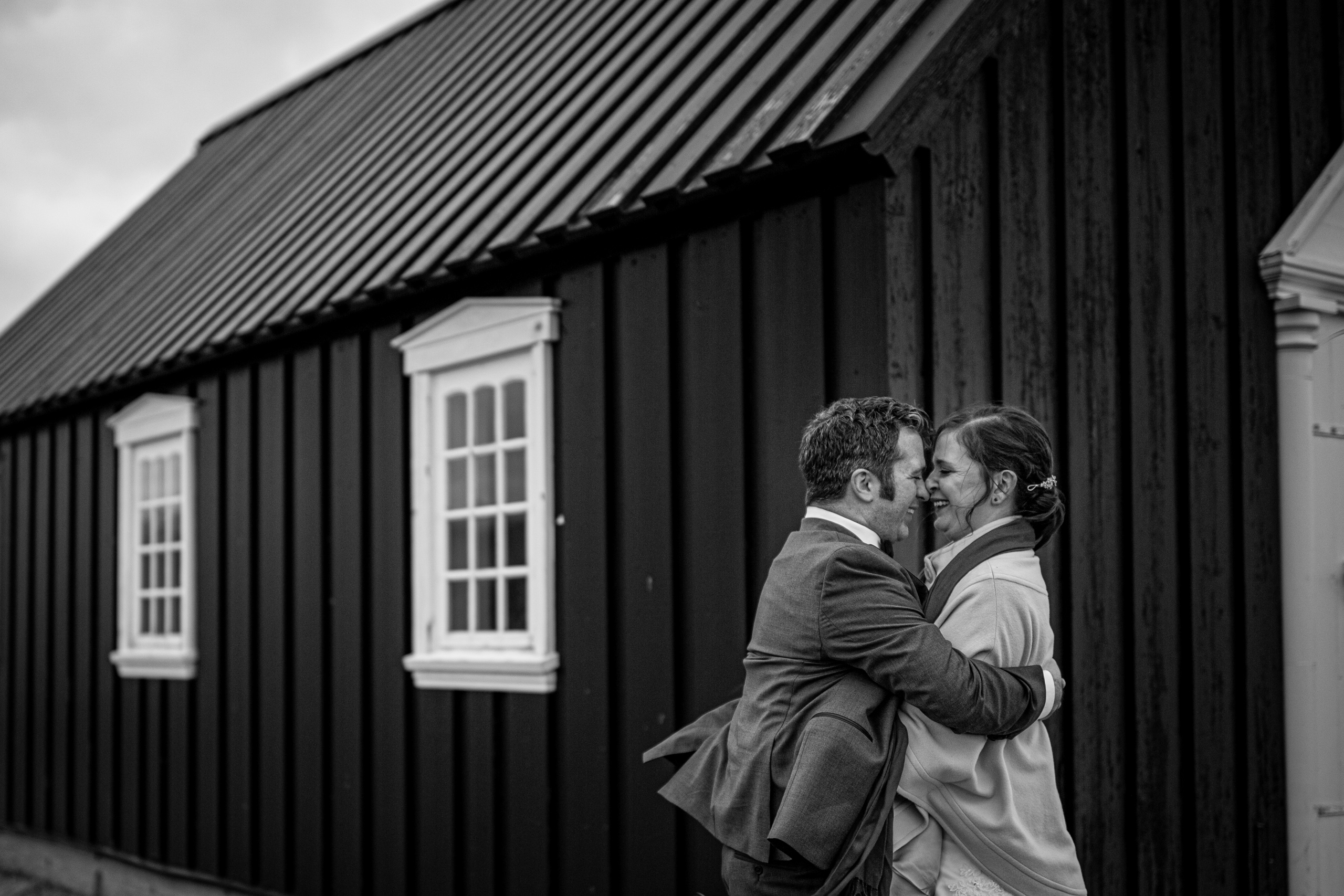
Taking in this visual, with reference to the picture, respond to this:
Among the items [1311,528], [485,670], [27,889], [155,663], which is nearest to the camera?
[1311,528]

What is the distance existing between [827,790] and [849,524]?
0.71 m

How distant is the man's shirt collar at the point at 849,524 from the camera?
155 inches

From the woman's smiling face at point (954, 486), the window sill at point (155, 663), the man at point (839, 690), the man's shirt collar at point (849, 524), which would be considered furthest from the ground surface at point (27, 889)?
the woman's smiling face at point (954, 486)

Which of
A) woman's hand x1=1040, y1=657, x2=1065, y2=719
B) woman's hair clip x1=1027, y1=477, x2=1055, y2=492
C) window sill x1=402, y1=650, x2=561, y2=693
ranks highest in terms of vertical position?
woman's hair clip x1=1027, y1=477, x2=1055, y2=492

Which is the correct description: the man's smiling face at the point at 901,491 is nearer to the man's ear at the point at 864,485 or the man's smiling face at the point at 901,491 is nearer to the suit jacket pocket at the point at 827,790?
the man's ear at the point at 864,485

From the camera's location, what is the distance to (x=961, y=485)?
4.00 metres

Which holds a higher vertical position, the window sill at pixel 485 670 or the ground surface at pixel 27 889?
the window sill at pixel 485 670

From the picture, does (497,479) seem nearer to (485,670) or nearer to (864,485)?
(485,670)

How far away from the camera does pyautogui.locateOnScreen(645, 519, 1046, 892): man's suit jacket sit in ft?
11.7

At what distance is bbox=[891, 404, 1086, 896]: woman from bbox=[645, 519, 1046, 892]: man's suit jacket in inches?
3.4

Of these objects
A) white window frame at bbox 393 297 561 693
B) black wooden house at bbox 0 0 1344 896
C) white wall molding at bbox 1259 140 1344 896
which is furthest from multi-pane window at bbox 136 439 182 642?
white wall molding at bbox 1259 140 1344 896

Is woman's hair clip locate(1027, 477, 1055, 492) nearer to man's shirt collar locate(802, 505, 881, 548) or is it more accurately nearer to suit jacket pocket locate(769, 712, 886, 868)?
man's shirt collar locate(802, 505, 881, 548)

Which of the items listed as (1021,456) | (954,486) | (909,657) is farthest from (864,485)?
(909,657)

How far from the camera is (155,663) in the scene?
984 cm
